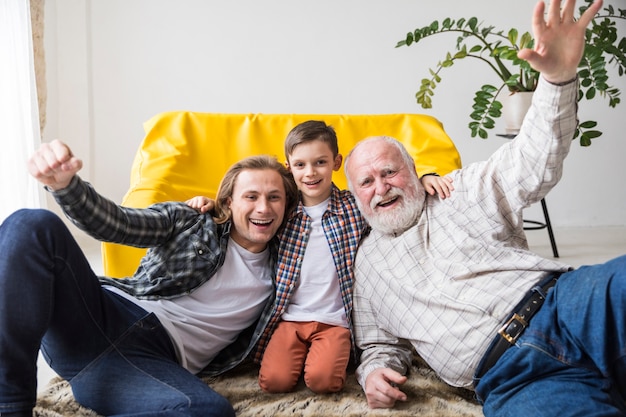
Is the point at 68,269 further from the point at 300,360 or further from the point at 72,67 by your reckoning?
the point at 72,67

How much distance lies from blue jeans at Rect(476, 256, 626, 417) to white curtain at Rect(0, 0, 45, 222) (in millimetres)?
2665

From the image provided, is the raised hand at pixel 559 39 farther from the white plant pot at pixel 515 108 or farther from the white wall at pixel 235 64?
the white wall at pixel 235 64

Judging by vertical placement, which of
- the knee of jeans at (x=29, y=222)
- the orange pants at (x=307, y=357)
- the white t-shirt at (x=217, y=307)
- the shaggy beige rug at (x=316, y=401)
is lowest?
the shaggy beige rug at (x=316, y=401)

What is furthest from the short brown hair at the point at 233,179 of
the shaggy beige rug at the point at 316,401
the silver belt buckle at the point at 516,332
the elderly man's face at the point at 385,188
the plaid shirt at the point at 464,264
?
the silver belt buckle at the point at 516,332

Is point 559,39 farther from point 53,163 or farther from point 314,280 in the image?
point 53,163

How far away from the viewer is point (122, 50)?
13.7 ft

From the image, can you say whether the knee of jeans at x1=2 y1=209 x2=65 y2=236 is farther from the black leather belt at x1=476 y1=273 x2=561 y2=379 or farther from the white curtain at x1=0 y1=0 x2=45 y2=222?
the white curtain at x1=0 y1=0 x2=45 y2=222

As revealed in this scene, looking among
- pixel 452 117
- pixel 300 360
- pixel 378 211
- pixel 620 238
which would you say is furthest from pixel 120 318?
pixel 620 238

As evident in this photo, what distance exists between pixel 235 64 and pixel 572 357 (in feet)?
11.0

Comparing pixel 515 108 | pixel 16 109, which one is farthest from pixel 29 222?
pixel 515 108

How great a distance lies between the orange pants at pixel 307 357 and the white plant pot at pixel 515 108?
2181 mm

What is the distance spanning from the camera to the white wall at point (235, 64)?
4145 millimetres

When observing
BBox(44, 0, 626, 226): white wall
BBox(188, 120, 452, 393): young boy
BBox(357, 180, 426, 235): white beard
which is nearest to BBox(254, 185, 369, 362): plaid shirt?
BBox(188, 120, 452, 393): young boy

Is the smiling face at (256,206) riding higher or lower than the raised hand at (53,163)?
lower
